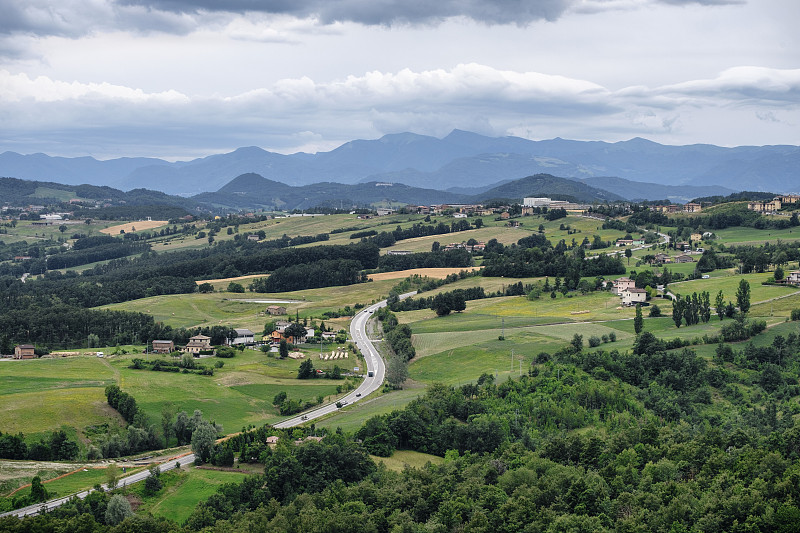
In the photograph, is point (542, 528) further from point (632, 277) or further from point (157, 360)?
point (632, 277)

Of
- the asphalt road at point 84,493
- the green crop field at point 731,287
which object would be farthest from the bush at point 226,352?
the green crop field at point 731,287

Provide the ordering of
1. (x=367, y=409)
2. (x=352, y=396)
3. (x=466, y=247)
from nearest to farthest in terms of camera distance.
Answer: (x=367, y=409) < (x=352, y=396) < (x=466, y=247)

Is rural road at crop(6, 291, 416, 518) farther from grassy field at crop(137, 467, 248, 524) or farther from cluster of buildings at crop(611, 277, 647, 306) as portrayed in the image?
cluster of buildings at crop(611, 277, 647, 306)

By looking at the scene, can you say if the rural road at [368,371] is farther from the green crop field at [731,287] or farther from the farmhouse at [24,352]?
the green crop field at [731,287]

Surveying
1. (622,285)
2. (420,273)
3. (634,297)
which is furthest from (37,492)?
(420,273)

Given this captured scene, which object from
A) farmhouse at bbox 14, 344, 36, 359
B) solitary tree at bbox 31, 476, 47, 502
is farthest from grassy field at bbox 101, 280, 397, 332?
solitary tree at bbox 31, 476, 47, 502

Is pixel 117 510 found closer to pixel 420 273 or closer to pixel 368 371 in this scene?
pixel 368 371

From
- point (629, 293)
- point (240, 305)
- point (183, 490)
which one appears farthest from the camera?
point (240, 305)
